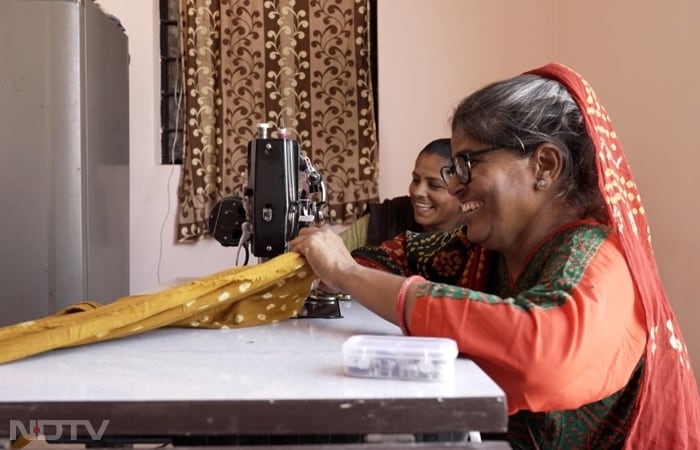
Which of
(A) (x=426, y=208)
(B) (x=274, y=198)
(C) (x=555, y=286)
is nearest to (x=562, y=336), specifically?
(C) (x=555, y=286)

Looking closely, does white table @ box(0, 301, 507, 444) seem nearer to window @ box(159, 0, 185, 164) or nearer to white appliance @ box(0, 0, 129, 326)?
white appliance @ box(0, 0, 129, 326)

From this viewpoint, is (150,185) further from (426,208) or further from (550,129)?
(550,129)

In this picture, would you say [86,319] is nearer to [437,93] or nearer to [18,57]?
[18,57]

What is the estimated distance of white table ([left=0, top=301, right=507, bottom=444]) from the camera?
0.78 metres

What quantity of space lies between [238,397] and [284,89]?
9.53ft

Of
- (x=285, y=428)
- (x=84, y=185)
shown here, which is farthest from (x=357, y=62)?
(x=285, y=428)

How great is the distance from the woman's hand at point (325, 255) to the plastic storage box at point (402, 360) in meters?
0.37

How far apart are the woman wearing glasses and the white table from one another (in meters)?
0.10

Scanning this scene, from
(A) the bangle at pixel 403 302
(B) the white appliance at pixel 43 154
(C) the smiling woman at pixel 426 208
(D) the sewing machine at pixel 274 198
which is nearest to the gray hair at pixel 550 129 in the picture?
(A) the bangle at pixel 403 302

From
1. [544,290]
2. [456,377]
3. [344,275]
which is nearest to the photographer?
[456,377]

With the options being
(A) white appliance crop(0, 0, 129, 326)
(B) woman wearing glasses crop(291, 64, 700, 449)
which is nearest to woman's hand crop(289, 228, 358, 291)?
(B) woman wearing glasses crop(291, 64, 700, 449)

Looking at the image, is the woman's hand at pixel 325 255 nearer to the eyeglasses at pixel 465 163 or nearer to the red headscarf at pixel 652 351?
the eyeglasses at pixel 465 163

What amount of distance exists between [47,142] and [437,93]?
6.45ft

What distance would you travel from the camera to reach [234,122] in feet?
11.6
